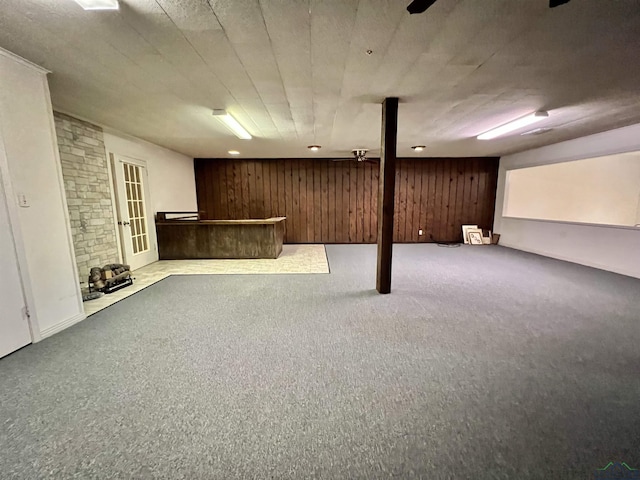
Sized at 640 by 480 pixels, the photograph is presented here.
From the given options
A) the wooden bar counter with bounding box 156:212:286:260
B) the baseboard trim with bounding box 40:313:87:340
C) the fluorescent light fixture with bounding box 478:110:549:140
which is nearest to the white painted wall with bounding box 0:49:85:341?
the baseboard trim with bounding box 40:313:87:340

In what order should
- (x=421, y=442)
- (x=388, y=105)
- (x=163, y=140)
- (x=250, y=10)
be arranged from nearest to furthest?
(x=421, y=442) < (x=250, y=10) < (x=388, y=105) < (x=163, y=140)

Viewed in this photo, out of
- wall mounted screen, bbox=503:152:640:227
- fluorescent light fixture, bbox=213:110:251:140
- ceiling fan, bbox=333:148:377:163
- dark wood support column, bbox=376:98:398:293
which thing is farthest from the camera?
ceiling fan, bbox=333:148:377:163

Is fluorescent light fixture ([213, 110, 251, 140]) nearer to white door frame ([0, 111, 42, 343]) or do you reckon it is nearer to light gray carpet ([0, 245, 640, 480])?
white door frame ([0, 111, 42, 343])

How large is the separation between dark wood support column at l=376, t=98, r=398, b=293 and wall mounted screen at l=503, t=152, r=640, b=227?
15.7ft

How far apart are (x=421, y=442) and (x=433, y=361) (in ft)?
2.46

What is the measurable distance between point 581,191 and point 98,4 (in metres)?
8.59

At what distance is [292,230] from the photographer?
23.7 feet

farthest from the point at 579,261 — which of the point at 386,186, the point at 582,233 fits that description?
the point at 386,186

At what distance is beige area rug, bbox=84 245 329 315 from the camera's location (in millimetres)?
3987

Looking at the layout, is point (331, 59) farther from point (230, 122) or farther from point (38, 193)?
point (38, 193)

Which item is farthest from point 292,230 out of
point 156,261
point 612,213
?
point 612,213

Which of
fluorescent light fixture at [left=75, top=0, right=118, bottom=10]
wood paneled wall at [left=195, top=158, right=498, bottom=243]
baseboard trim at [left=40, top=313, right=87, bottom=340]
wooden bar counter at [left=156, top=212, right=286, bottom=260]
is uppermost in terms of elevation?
fluorescent light fixture at [left=75, top=0, right=118, bottom=10]

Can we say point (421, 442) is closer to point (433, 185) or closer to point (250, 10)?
point (250, 10)

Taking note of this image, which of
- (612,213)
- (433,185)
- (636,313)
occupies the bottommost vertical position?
(636,313)
